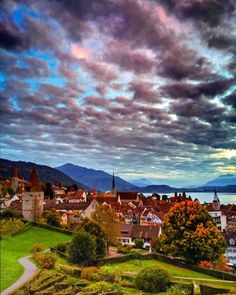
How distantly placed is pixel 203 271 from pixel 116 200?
3720 cm

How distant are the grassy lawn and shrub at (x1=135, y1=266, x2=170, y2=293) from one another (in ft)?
20.6

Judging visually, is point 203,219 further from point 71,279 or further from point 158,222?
point 158,222

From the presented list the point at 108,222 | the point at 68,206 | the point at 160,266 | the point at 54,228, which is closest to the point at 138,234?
the point at 108,222

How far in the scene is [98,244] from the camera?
86.4 feet

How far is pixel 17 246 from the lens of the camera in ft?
95.9

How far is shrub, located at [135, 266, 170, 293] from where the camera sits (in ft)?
59.0

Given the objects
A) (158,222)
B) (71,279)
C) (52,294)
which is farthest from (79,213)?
(52,294)

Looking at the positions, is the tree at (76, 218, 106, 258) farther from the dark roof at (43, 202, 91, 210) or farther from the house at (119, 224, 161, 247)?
the dark roof at (43, 202, 91, 210)

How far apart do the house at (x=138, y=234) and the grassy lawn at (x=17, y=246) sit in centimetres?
667

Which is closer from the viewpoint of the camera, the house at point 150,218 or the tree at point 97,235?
the tree at point 97,235

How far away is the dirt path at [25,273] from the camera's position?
16.2m

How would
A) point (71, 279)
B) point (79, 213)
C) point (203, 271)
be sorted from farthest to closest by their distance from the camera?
point (79, 213) → point (203, 271) → point (71, 279)

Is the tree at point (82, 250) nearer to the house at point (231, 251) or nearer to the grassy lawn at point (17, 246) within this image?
the grassy lawn at point (17, 246)

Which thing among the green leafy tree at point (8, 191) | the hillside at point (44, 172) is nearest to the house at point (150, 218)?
the green leafy tree at point (8, 191)
